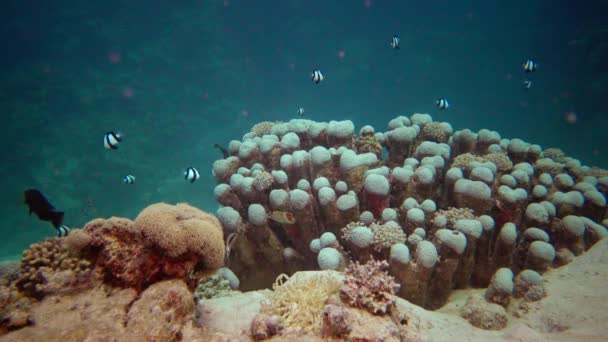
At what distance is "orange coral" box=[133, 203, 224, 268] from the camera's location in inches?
105

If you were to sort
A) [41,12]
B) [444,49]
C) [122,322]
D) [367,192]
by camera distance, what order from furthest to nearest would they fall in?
[444,49] < [41,12] < [367,192] < [122,322]

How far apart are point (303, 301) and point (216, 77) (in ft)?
114

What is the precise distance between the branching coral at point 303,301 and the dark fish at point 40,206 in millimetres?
5368

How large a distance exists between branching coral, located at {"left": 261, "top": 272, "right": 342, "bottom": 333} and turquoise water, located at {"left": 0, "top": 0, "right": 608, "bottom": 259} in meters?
19.4

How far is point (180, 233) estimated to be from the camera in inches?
106

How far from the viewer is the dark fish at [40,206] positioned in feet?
18.8

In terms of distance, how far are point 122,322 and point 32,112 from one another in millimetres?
31282

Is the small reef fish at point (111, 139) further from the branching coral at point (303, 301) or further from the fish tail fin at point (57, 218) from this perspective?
the branching coral at point (303, 301)

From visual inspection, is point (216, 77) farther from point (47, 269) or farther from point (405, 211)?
point (47, 269)

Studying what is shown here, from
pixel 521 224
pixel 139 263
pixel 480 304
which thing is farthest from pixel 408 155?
pixel 139 263

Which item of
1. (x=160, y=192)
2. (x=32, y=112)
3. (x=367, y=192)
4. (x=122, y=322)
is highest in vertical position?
(x=32, y=112)

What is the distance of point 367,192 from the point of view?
478 centimetres

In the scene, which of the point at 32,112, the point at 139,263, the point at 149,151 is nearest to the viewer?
the point at 139,263

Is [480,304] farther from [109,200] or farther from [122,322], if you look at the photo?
[109,200]
